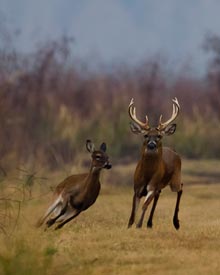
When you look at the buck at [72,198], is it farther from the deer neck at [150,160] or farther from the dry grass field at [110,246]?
the deer neck at [150,160]

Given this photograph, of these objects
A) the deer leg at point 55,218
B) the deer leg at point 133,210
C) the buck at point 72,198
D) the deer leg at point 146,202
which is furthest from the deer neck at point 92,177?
the deer leg at point 146,202

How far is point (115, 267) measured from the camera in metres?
12.9

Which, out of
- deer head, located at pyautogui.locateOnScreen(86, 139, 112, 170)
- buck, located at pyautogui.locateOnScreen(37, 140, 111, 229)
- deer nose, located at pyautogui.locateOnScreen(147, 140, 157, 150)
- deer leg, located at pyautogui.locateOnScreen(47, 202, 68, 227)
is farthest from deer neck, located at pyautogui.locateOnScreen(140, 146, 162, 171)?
deer leg, located at pyautogui.locateOnScreen(47, 202, 68, 227)

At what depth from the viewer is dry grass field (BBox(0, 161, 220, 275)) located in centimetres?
1197

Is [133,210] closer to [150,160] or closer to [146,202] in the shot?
[146,202]

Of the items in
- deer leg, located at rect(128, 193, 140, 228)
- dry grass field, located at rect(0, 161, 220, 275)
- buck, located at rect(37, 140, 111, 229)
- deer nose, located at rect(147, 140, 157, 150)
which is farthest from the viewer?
deer nose, located at rect(147, 140, 157, 150)

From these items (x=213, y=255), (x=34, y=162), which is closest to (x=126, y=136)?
(x=34, y=162)

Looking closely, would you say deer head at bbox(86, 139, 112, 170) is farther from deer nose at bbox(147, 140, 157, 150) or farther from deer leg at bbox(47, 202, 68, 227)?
deer leg at bbox(47, 202, 68, 227)

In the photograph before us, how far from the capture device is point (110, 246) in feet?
46.5

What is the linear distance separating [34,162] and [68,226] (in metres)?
11.2

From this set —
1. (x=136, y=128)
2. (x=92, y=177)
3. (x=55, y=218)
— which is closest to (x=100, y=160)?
(x=92, y=177)

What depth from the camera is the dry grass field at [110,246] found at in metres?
Answer: 12.0

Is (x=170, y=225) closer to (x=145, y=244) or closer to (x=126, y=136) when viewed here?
(x=145, y=244)

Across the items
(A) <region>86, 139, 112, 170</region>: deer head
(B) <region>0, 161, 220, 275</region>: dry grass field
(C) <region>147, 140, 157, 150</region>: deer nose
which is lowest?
(B) <region>0, 161, 220, 275</region>: dry grass field
